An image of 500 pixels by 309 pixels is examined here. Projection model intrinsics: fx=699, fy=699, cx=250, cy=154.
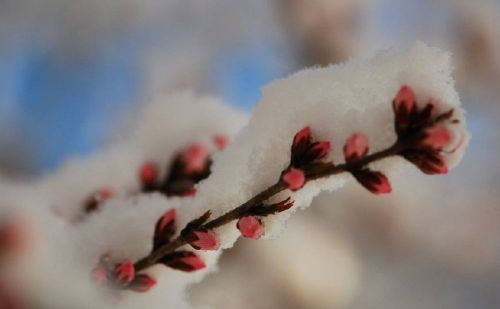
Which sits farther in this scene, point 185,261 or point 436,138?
point 185,261

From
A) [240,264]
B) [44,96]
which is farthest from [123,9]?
[240,264]

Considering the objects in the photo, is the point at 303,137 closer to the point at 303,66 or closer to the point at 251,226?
the point at 251,226

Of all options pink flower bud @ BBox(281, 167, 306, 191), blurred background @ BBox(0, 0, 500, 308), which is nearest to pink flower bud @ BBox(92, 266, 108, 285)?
pink flower bud @ BBox(281, 167, 306, 191)

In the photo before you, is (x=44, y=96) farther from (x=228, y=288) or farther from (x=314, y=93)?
(x=314, y=93)

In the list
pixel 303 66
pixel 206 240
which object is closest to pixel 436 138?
pixel 206 240

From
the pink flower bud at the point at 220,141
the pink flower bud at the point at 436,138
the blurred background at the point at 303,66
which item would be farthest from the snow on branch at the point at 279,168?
the blurred background at the point at 303,66

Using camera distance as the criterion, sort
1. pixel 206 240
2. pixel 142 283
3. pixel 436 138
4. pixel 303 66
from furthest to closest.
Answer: pixel 303 66
pixel 142 283
pixel 206 240
pixel 436 138

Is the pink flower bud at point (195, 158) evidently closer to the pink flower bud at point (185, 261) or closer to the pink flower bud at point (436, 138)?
the pink flower bud at point (185, 261)
